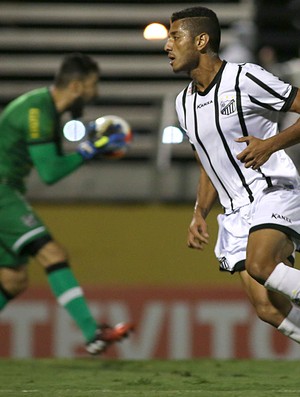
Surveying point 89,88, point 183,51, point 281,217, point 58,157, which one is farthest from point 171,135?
point 281,217

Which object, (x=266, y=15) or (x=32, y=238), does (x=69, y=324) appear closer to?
(x=32, y=238)

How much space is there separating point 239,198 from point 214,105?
1.51 ft

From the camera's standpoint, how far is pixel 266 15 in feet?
Answer: 36.6

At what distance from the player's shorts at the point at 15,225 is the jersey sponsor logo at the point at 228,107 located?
2.08 meters

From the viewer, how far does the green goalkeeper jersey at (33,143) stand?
7.25m

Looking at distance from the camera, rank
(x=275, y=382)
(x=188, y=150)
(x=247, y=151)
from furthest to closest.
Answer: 1. (x=188, y=150)
2. (x=275, y=382)
3. (x=247, y=151)

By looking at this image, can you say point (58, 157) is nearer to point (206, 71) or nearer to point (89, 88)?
point (89, 88)

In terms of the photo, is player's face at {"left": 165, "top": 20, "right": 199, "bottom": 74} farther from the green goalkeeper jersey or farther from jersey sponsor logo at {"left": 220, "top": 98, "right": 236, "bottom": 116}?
the green goalkeeper jersey

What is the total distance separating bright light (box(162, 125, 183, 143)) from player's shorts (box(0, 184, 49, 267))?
2.14m

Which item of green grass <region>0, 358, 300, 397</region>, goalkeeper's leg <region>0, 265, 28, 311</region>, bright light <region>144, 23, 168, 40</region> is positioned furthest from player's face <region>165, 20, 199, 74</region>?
bright light <region>144, 23, 168, 40</region>

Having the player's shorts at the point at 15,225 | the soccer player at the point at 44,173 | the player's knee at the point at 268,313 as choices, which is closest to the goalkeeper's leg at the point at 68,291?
the soccer player at the point at 44,173

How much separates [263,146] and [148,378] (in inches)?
70.8

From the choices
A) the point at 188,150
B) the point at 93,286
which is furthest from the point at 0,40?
the point at 93,286

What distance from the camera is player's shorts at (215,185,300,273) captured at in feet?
17.4
